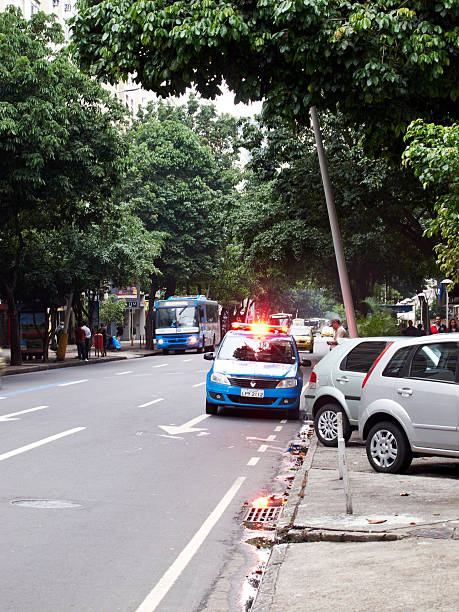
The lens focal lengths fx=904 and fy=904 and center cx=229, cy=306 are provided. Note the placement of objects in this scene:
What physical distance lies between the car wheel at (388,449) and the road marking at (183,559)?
6.67ft

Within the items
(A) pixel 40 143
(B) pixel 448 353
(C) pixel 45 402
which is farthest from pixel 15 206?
Answer: (B) pixel 448 353

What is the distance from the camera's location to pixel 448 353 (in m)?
10.2

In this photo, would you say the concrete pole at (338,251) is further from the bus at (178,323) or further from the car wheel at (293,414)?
the bus at (178,323)

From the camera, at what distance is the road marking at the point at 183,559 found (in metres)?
5.59

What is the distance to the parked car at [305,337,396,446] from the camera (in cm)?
1338

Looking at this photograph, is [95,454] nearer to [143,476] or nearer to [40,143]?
[143,476]

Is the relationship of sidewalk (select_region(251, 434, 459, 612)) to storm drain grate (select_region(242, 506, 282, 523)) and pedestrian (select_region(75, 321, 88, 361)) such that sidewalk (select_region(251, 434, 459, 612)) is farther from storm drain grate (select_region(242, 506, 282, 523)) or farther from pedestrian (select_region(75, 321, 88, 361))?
pedestrian (select_region(75, 321, 88, 361))

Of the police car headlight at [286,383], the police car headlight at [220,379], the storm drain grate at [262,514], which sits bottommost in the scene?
the storm drain grate at [262,514]

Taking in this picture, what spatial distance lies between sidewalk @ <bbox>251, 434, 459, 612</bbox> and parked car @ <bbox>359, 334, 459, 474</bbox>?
1.07 ft

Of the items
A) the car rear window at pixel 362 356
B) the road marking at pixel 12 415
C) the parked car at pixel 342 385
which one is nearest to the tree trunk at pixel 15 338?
the road marking at pixel 12 415

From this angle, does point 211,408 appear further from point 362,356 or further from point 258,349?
point 362,356

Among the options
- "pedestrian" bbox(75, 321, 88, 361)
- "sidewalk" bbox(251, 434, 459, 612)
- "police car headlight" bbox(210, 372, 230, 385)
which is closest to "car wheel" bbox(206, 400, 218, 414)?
"police car headlight" bbox(210, 372, 230, 385)

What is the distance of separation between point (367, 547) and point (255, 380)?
995 centimetres

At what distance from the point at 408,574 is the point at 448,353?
4681 mm
